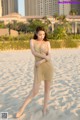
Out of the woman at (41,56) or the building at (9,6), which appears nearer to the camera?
the woman at (41,56)

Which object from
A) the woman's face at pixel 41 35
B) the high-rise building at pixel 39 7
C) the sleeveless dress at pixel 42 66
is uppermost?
the high-rise building at pixel 39 7

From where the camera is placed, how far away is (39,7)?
399 feet

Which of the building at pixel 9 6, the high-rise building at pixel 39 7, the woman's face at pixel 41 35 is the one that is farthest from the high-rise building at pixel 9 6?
the woman's face at pixel 41 35

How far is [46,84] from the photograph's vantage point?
5.06 metres

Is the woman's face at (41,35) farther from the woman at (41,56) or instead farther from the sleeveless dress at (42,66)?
the sleeveless dress at (42,66)

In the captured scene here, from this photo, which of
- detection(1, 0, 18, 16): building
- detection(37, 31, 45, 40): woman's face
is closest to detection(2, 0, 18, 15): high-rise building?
detection(1, 0, 18, 16): building

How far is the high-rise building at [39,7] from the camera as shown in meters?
119

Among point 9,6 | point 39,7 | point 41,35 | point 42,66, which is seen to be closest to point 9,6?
point 9,6

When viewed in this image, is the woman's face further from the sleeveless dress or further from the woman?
the sleeveless dress

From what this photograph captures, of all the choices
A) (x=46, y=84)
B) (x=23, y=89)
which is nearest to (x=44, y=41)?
(x=46, y=84)

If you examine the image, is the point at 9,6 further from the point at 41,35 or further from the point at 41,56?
the point at 41,56

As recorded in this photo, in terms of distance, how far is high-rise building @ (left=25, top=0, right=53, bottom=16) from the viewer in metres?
119

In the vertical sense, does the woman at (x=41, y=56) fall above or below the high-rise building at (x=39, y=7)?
below

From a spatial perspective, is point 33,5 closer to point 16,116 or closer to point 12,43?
point 12,43
